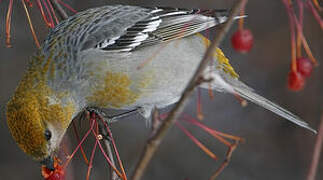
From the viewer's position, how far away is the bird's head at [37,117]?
328cm

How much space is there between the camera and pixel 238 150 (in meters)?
6.32

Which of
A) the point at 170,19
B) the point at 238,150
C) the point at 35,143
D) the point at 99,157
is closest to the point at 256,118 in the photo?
the point at 238,150

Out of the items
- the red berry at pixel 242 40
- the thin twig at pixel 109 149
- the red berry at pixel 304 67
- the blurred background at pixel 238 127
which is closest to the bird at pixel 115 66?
the thin twig at pixel 109 149

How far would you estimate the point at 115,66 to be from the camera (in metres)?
3.75

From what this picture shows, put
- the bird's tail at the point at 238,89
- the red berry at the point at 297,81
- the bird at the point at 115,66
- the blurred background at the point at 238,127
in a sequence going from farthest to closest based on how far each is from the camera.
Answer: the blurred background at the point at 238,127 < the bird's tail at the point at 238,89 < the bird at the point at 115,66 < the red berry at the point at 297,81

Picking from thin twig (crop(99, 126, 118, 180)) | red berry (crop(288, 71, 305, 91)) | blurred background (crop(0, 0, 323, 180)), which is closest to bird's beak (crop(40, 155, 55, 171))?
thin twig (crop(99, 126, 118, 180))

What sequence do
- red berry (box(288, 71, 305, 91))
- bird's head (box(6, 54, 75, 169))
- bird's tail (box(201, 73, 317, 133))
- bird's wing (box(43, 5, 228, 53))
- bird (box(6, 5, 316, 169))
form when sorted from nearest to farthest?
red berry (box(288, 71, 305, 91))
bird's head (box(6, 54, 75, 169))
bird (box(6, 5, 316, 169))
bird's wing (box(43, 5, 228, 53))
bird's tail (box(201, 73, 317, 133))

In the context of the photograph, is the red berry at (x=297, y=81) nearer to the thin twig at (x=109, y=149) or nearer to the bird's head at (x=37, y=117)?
the thin twig at (x=109, y=149)

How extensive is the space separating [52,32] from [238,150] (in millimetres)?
3099

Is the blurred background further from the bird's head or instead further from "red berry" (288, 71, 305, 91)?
"red berry" (288, 71, 305, 91)

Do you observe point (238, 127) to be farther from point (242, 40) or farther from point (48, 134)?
point (242, 40)

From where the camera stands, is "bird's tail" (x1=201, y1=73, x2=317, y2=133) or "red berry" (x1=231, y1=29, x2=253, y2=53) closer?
"red berry" (x1=231, y1=29, x2=253, y2=53)

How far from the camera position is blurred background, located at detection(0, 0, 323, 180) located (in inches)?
236

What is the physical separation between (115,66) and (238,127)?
2914mm
